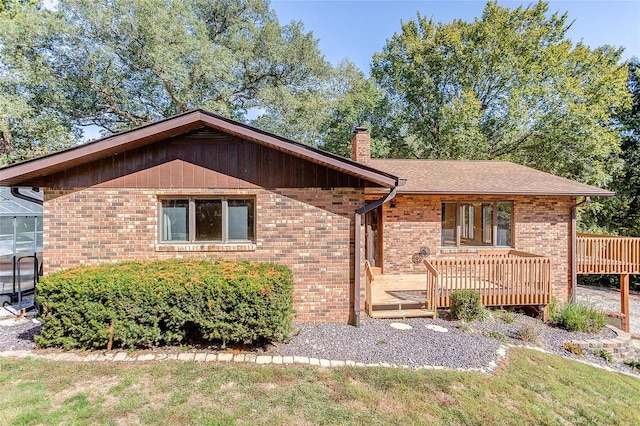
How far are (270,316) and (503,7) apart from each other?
24.2 metres

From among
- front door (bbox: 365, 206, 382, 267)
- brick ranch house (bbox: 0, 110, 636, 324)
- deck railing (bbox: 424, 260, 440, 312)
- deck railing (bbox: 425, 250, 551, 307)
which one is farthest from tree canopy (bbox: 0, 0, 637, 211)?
deck railing (bbox: 424, 260, 440, 312)

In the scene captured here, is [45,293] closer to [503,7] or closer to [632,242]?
[632,242]

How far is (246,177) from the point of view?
6.31m

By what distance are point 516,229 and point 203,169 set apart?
9338 millimetres

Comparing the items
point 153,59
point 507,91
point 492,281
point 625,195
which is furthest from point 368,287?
point 625,195

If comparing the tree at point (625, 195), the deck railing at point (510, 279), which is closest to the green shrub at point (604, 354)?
the deck railing at point (510, 279)

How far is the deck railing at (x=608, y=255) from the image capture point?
9562 mm

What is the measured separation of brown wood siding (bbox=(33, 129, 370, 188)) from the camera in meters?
6.06

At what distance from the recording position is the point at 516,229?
9.61 metres

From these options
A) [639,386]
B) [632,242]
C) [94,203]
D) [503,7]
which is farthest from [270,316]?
[503,7]

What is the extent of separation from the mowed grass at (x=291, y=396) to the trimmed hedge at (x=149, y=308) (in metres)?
0.46

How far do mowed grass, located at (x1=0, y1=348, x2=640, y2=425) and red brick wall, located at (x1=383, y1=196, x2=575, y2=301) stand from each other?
472 cm

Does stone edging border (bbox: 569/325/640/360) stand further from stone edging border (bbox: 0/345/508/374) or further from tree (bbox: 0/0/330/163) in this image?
tree (bbox: 0/0/330/163)

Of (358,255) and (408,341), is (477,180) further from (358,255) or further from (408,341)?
(408,341)
